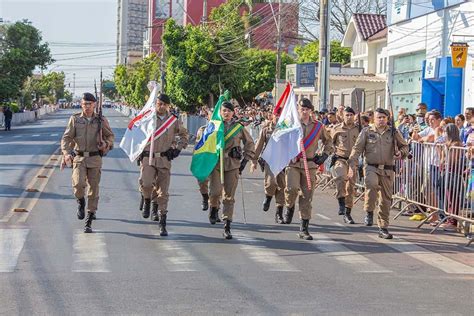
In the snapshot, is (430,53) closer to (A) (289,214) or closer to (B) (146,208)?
(A) (289,214)

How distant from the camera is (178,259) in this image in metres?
10.8

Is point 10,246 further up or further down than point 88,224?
further down

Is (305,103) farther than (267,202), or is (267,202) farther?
(267,202)

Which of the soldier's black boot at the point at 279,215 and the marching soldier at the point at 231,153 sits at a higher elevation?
the marching soldier at the point at 231,153

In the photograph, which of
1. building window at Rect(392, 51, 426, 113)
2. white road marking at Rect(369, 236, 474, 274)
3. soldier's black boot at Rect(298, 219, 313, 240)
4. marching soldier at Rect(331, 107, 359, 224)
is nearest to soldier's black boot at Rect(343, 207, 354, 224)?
marching soldier at Rect(331, 107, 359, 224)

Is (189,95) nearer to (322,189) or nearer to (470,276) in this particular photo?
(322,189)

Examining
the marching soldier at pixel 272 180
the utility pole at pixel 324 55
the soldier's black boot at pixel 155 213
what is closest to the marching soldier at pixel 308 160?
the marching soldier at pixel 272 180

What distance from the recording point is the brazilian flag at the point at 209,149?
13.3 meters

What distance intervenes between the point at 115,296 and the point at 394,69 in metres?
26.5

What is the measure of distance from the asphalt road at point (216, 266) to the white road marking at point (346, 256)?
0.01 metres

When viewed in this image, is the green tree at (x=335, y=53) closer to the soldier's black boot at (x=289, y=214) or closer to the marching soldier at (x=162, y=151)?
the soldier's black boot at (x=289, y=214)

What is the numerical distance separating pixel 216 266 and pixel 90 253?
1727mm

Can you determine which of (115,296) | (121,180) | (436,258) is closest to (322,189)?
(121,180)

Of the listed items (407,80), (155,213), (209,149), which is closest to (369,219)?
(209,149)
